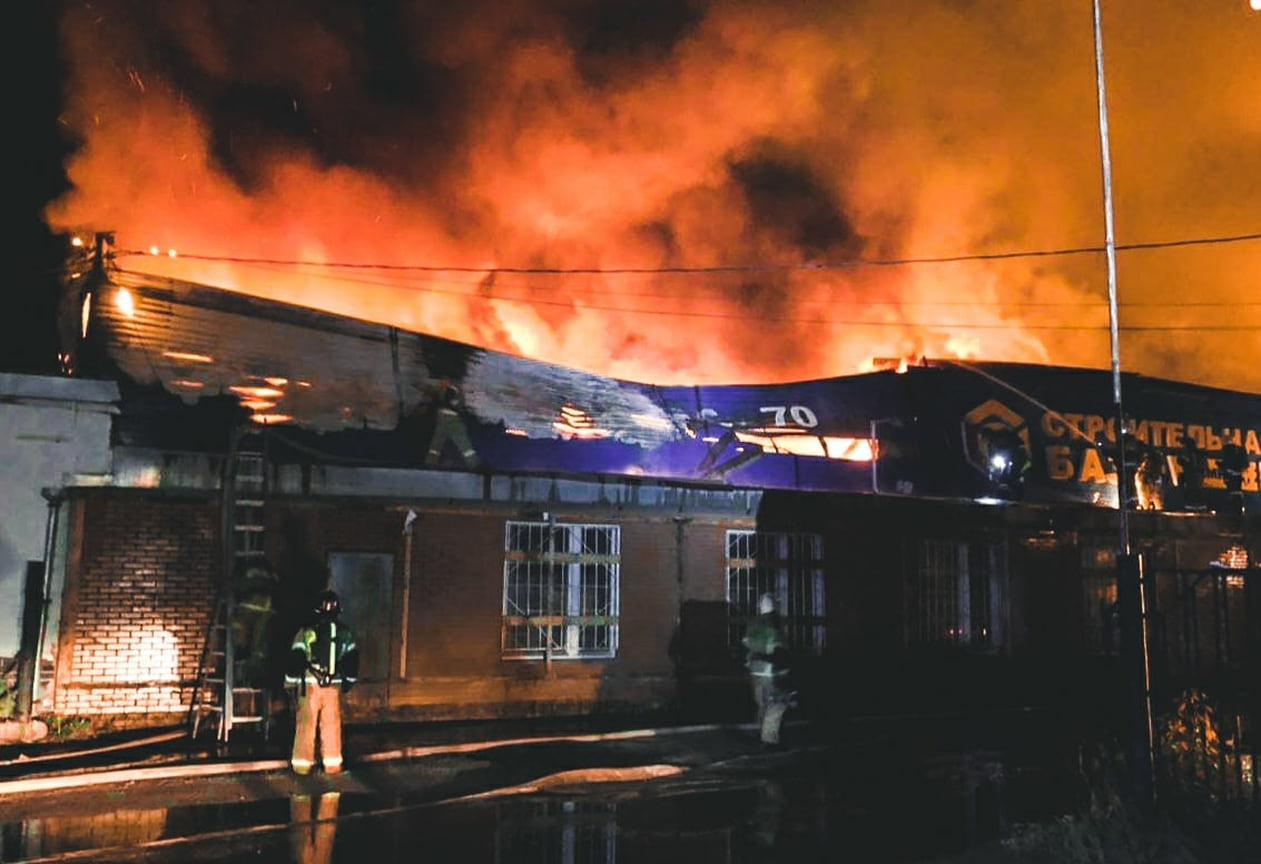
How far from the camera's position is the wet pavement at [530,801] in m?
6.66

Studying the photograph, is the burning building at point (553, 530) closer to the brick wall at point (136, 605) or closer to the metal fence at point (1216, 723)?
the brick wall at point (136, 605)

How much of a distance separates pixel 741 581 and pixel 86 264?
9.65 metres

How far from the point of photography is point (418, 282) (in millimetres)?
23141

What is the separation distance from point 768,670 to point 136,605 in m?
6.66

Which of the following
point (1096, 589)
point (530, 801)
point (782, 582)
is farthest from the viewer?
point (1096, 589)

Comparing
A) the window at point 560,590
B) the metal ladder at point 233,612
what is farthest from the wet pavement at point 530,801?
the window at point 560,590

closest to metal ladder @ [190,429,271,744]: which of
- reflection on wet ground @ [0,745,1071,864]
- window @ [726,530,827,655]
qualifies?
reflection on wet ground @ [0,745,1071,864]

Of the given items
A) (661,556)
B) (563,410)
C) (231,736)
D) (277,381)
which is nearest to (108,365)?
(277,381)

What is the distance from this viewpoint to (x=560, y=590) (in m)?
12.7

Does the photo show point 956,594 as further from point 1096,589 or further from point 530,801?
point 530,801

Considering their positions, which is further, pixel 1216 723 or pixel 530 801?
pixel 530 801

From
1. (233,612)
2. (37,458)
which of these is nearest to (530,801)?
(233,612)

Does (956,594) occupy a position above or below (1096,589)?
below

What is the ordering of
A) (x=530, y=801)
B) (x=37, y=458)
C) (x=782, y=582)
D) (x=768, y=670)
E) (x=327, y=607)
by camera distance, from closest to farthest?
(x=530, y=801)
(x=327, y=607)
(x=37, y=458)
(x=768, y=670)
(x=782, y=582)
